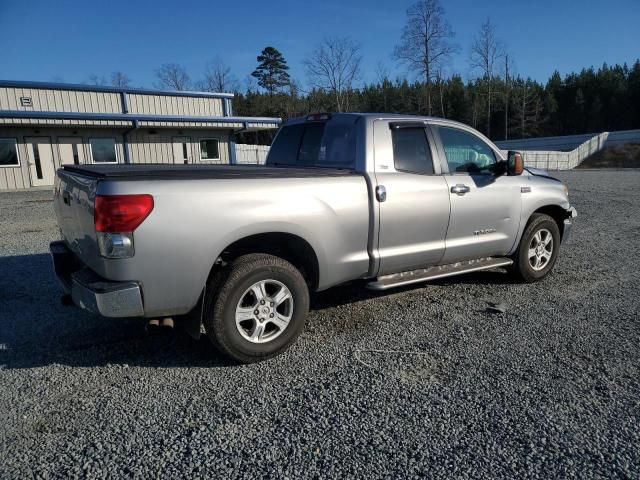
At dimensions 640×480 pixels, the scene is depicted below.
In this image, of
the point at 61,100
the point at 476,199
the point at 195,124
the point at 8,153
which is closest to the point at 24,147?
the point at 8,153

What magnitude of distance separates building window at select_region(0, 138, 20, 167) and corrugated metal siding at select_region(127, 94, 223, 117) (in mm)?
5533

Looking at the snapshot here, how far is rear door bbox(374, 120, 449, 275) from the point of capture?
4.25 meters

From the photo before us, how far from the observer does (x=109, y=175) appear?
3.11 metres

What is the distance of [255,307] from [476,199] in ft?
8.79

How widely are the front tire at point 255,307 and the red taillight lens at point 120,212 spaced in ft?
2.41

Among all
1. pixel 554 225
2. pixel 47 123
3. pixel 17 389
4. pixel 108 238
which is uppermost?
pixel 47 123

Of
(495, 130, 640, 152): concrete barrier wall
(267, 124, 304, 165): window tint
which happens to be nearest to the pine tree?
(495, 130, 640, 152): concrete barrier wall

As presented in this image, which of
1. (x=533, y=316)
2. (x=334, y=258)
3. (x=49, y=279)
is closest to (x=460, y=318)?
(x=533, y=316)

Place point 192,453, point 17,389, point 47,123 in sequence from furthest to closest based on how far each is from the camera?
point 47,123
point 17,389
point 192,453

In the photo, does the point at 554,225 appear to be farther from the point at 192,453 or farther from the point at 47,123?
the point at 47,123

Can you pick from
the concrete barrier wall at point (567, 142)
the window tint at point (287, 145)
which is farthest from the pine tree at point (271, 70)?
the window tint at point (287, 145)

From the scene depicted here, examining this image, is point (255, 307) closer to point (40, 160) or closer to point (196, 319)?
point (196, 319)

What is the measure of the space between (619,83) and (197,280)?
88.7 meters

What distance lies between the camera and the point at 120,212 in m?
3.00
